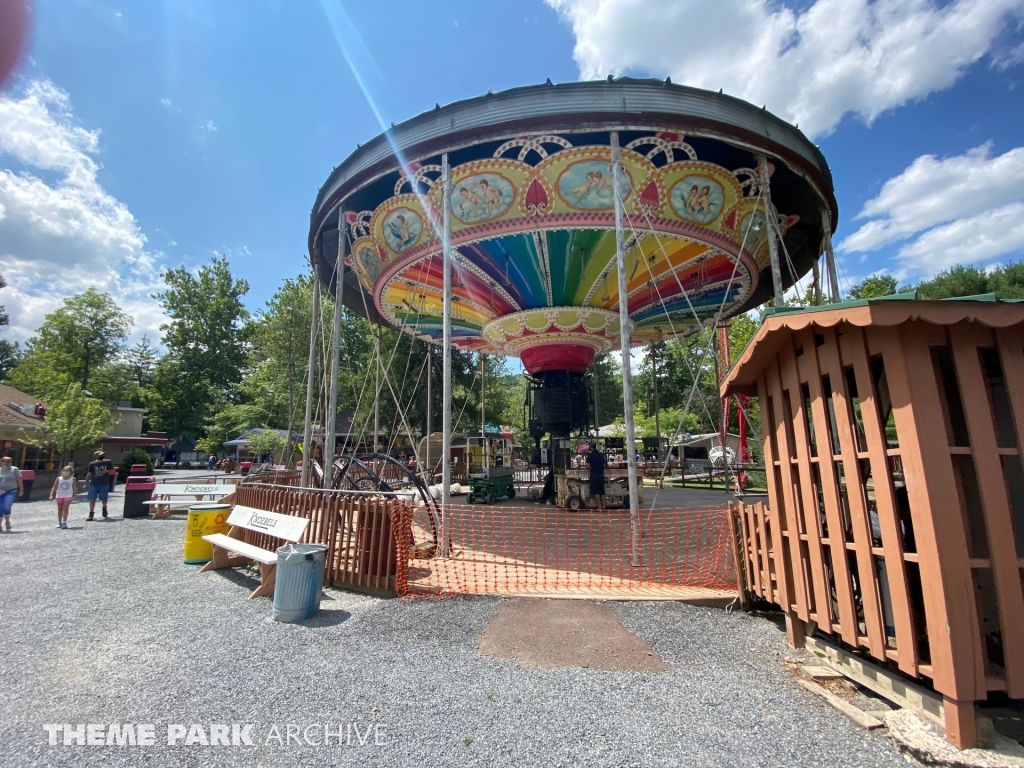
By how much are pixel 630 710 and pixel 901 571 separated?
1.85 m

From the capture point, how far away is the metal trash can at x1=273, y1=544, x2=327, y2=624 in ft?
15.6

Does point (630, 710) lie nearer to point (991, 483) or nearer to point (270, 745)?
point (270, 745)

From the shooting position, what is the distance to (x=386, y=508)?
5.47 m

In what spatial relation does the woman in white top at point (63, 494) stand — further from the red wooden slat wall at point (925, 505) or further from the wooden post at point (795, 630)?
the red wooden slat wall at point (925, 505)

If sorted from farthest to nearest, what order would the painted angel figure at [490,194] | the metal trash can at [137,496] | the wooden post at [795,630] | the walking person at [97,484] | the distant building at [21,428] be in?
the distant building at [21,428] < the metal trash can at [137,496] < the walking person at [97,484] < the painted angel figure at [490,194] < the wooden post at [795,630]

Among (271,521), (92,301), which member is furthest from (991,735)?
(92,301)

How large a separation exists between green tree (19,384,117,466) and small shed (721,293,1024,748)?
1039 inches

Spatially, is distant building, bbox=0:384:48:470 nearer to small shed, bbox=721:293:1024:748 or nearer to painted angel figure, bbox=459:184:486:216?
painted angel figure, bbox=459:184:486:216

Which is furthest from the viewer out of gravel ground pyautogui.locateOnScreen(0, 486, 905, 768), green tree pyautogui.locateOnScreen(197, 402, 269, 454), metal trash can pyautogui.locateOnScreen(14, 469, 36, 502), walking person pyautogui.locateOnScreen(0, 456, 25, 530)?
green tree pyautogui.locateOnScreen(197, 402, 269, 454)

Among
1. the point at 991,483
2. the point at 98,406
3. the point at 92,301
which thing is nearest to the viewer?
the point at 991,483

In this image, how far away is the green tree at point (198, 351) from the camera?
4553 cm

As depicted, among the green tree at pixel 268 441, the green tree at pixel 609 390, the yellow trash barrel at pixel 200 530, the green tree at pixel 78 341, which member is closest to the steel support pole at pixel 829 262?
the yellow trash barrel at pixel 200 530

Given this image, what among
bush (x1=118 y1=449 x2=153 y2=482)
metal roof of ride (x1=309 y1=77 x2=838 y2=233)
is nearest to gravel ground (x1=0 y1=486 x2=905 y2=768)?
metal roof of ride (x1=309 y1=77 x2=838 y2=233)

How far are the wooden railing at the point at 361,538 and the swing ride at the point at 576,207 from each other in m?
1.42
